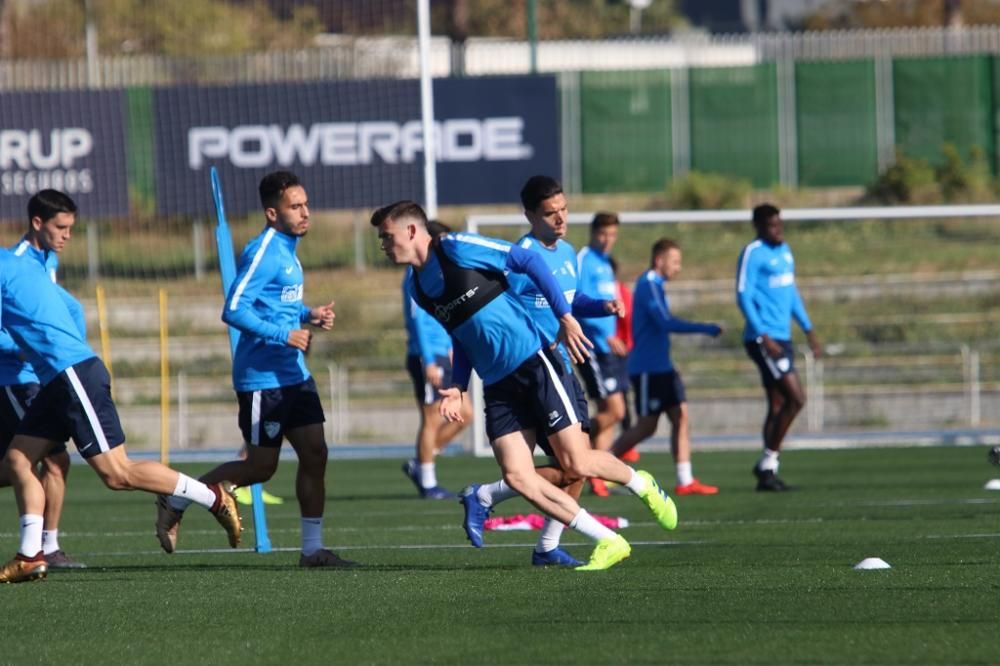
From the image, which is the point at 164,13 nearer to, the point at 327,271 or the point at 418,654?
the point at 327,271

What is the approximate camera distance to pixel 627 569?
27.9 ft

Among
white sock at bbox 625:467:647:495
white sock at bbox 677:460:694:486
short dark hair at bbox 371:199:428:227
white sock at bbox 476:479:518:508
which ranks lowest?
white sock at bbox 677:460:694:486

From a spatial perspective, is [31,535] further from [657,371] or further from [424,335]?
[657,371]

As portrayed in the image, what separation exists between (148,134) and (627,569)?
17.5 m

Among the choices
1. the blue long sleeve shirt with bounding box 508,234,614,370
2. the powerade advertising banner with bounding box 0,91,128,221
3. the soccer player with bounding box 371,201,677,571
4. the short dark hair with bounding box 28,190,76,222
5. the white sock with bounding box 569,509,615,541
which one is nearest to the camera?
the soccer player with bounding box 371,201,677,571

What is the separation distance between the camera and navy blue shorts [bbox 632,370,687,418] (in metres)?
14.0

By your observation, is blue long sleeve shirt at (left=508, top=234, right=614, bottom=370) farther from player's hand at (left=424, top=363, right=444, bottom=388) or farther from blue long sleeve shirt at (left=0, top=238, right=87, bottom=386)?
player's hand at (left=424, top=363, right=444, bottom=388)

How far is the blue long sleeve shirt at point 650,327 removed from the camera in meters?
13.9

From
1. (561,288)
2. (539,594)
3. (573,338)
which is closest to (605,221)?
(561,288)

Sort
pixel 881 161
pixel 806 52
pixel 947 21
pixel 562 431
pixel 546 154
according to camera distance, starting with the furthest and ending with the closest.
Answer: pixel 947 21
pixel 806 52
pixel 881 161
pixel 546 154
pixel 562 431

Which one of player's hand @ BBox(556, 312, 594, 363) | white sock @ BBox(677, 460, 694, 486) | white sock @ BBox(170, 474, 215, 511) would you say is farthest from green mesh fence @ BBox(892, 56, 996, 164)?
player's hand @ BBox(556, 312, 594, 363)

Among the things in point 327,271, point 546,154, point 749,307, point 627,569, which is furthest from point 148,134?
point 627,569

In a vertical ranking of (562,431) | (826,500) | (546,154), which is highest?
(546,154)

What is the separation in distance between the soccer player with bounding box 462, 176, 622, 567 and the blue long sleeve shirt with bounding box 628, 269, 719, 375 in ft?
12.2
